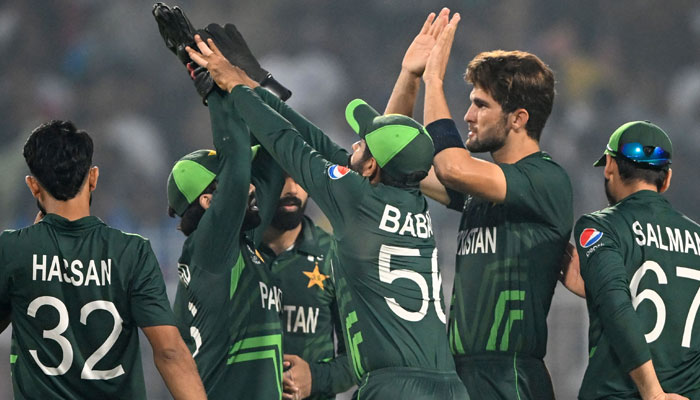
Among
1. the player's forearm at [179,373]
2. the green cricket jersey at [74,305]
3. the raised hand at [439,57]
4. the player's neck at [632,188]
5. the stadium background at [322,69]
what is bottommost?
the player's forearm at [179,373]

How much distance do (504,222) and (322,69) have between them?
8.62m

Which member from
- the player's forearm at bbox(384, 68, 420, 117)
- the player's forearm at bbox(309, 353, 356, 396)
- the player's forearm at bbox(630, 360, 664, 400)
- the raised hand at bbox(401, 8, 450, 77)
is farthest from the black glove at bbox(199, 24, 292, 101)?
the player's forearm at bbox(630, 360, 664, 400)

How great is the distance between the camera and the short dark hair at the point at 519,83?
5035 millimetres

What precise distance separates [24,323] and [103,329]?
12.5 inches

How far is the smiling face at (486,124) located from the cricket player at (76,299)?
1.94 metres

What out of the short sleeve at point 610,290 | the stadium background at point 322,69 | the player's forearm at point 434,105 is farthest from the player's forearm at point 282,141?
the stadium background at point 322,69

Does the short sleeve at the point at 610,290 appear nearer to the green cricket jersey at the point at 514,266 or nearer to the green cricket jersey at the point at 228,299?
the green cricket jersey at the point at 514,266

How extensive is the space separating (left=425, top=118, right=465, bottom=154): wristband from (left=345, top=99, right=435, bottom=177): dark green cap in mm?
→ 478

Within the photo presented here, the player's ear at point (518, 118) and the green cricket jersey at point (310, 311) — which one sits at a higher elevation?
the player's ear at point (518, 118)

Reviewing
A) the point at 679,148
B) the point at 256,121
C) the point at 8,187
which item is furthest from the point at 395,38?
the point at 256,121

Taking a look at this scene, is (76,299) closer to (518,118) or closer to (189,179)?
(189,179)

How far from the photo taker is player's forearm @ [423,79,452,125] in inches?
194

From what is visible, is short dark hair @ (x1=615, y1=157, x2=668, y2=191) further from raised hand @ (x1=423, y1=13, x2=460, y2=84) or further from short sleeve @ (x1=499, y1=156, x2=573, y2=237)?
raised hand @ (x1=423, y1=13, x2=460, y2=84)

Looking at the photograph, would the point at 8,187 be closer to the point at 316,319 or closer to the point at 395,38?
the point at 395,38
